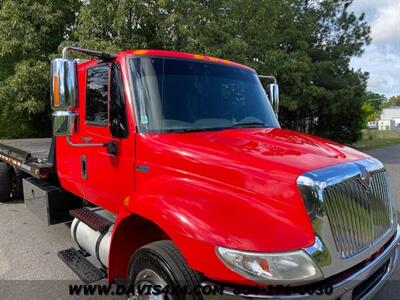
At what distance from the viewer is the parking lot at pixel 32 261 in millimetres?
4086

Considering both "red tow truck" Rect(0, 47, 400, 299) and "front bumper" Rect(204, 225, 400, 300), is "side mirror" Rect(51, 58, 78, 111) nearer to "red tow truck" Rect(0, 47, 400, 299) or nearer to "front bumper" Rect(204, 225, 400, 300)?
"red tow truck" Rect(0, 47, 400, 299)

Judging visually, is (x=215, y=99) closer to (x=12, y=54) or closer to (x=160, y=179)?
(x=160, y=179)

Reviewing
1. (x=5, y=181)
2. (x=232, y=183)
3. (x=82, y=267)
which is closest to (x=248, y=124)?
(x=232, y=183)

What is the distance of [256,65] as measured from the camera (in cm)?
1344

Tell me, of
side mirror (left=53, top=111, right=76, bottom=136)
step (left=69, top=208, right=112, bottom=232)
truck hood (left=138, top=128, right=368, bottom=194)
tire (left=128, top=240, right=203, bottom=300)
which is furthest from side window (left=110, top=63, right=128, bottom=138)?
tire (left=128, top=240, right=203, bottom=300)

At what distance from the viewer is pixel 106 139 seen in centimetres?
374

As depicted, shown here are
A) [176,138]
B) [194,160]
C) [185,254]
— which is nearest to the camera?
[185,254]

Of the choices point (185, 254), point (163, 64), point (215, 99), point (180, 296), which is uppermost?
point (163, 64)

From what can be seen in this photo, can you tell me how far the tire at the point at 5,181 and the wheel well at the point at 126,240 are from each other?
5.23 metres

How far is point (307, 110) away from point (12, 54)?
48.1 ft

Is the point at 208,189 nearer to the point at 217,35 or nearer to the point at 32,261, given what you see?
the point at 32,261

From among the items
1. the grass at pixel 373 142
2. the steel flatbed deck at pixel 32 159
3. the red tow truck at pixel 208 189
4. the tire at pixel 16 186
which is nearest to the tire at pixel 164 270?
the red tow truck at pixel 208 189

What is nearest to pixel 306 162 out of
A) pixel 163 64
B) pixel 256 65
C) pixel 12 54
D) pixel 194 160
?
pixel 194 160

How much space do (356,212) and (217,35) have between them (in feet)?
32.7
